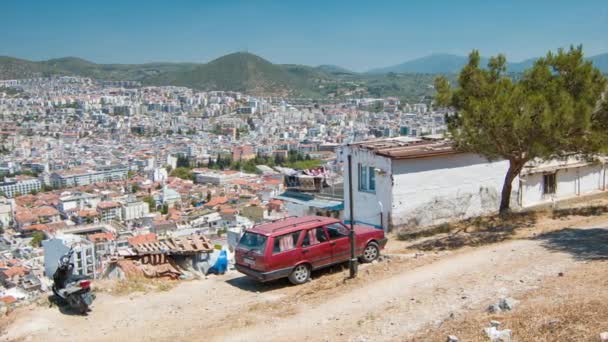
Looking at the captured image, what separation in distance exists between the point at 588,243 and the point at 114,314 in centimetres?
795

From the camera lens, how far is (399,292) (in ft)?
26.4


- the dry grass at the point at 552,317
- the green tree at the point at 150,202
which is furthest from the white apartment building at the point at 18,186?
the dry grass at the point at 552,317

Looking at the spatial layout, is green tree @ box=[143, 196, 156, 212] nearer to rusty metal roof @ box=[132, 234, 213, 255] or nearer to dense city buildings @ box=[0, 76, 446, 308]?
dense city buildings @ box=[0, 76, 446, 308]

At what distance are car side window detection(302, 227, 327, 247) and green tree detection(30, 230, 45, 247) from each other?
58.7 metres

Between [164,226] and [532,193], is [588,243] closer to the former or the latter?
[532,193]

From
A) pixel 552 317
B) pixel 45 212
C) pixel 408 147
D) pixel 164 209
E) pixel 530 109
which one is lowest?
pixel 164 209

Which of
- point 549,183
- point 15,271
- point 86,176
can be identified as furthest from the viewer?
point 86,176

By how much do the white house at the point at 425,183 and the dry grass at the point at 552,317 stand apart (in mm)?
6764

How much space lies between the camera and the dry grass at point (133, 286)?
9531 mm

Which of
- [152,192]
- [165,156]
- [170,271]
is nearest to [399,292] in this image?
[170,271]

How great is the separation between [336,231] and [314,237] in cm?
52

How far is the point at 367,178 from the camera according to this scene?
14836mm

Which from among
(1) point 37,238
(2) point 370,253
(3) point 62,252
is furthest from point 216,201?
(2) point 370,253

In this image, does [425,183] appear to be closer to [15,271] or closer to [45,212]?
[15,271]
